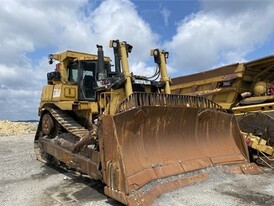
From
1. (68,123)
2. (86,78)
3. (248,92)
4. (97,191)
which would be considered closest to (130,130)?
(97,191)

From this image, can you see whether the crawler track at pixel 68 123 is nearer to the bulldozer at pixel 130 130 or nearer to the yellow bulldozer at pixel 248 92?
the bulldozer at pixel 130 130

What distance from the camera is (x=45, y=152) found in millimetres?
7535

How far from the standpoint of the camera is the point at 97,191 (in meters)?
5.36

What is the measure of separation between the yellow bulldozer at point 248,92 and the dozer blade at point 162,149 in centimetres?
80

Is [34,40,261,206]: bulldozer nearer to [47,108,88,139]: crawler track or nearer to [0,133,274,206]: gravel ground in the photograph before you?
[47,108,88,139]: crawler track

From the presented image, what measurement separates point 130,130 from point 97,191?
3.82ft

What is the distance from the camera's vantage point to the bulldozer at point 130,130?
4664 millimetres

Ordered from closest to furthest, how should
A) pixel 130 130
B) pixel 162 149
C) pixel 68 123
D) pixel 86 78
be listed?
1. pixel 130 130
2. pixel 162 149
3. pixel 68 123
4. pixel 86 78

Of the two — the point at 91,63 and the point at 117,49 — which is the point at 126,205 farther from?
the point at 91,63

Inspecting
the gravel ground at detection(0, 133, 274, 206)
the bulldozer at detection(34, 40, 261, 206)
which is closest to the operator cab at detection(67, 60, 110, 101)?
the bulldozer at detection(34, 40, 261, 206)

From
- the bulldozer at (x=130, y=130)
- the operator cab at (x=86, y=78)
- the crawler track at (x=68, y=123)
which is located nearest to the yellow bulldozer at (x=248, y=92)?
the bulldozer at (x=130, y=130)

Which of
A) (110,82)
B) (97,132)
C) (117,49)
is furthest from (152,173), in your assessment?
(117,49)

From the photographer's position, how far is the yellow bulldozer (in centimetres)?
709

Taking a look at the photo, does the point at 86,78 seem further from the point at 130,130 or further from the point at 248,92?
the point at 248,92
